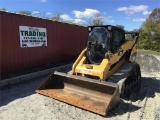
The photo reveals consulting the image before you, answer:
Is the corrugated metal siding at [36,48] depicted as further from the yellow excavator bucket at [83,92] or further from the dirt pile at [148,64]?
the dirt pile at [148,64]

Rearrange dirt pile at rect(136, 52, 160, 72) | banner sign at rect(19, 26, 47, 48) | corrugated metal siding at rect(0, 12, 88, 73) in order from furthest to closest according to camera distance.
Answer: dirt pile at rect(136, 52, 160, 72) < banner sign at rect(19, 26, 47, 48) < corrugated metal siding at rect(0, 12, 88, 73)

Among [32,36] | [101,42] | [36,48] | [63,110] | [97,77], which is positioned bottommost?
[63,110]

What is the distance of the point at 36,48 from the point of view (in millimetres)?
9453

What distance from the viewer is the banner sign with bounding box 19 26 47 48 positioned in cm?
859

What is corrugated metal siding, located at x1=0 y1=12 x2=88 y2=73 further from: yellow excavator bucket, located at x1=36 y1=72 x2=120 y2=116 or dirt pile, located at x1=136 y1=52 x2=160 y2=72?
dirt pile, located at x1=136 y1=52 x2=160 y2=72

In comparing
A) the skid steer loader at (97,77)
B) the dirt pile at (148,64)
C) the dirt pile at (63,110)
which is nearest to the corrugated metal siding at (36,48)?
the dirt pile at (63,110)

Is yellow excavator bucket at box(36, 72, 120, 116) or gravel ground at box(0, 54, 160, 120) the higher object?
yellow excavator bucket at box(36, 72, 120, 116)

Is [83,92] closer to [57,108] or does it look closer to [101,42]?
[57,108]

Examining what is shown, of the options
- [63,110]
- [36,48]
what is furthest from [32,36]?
[63,110]

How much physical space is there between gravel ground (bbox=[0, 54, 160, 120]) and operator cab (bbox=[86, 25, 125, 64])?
5.25ft

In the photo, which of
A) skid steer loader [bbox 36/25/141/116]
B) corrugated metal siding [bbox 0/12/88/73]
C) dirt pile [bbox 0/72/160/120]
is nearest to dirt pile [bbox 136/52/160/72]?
corrugated metal siding [bbox 0/12/88/73]

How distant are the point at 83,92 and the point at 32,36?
4.52 metres

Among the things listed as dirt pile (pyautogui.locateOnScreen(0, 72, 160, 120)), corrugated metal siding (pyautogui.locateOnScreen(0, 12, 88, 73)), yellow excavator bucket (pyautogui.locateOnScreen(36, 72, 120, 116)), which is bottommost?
dirt pile (pyautogui.locateOnScreen(0, 72, 160, 120))

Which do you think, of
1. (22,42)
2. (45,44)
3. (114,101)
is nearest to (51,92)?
(114,101)
